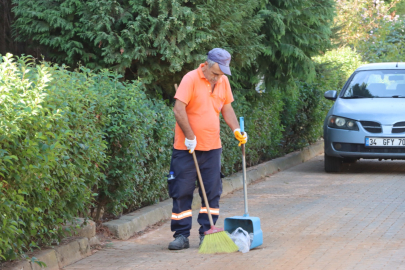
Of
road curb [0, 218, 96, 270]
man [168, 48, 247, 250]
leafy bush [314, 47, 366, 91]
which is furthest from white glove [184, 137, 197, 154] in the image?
leafy bush [314, 47, 366, 91]

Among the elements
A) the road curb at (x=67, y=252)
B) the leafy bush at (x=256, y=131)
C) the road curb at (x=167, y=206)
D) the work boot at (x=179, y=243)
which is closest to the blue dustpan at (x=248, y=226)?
the work boot at (x=179, y=243)

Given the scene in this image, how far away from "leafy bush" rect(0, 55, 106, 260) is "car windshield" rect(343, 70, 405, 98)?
6701mm

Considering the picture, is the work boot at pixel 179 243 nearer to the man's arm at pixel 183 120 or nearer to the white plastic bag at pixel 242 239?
the white plastic bag at pixel 242 239

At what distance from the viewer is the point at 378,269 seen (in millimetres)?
5387

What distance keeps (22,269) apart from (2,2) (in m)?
6.37

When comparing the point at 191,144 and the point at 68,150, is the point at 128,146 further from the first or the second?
the point at 68,150

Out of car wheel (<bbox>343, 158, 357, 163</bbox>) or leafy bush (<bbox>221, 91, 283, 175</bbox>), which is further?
car wheel (<bbox>343, 158, 357, 163</bbox>)

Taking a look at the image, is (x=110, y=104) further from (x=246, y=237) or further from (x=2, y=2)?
(x=2, y=2)

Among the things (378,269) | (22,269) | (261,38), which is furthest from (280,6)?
(22,269)

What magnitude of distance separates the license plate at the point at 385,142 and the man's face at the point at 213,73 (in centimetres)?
524

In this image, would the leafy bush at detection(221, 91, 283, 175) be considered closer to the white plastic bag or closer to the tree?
the tree

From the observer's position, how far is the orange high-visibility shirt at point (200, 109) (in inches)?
243

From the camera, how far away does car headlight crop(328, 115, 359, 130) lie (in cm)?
1103

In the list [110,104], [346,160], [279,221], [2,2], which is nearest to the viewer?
[110,104]
